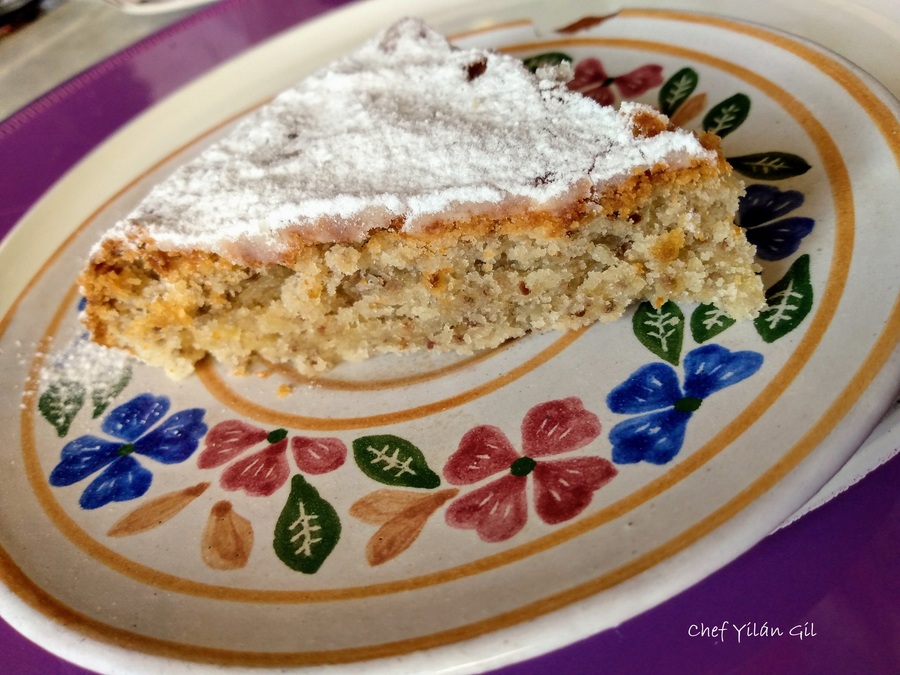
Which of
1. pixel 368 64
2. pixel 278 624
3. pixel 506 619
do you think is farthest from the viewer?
pixel 368 64

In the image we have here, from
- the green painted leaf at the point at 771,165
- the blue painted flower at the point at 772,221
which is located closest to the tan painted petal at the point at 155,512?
the blue painted flower at the point at 772,221

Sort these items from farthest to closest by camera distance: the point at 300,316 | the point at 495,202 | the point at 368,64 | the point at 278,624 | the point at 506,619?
the point at 368,64
the point at 300,316
the point at 495,202
the point at 278,624
the point at 506,619

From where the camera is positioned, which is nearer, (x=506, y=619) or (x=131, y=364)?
(x=506, y=619)

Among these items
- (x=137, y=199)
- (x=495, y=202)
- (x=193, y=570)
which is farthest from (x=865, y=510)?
(x=137, y=199)

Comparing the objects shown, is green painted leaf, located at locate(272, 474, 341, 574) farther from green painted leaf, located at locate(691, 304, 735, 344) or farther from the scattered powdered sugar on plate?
green painted leaf, located at locate(691, 304, 735, 344)

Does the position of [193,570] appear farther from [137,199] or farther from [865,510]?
[137,199]

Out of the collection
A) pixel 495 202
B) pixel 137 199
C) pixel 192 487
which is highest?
pixel 137 199
